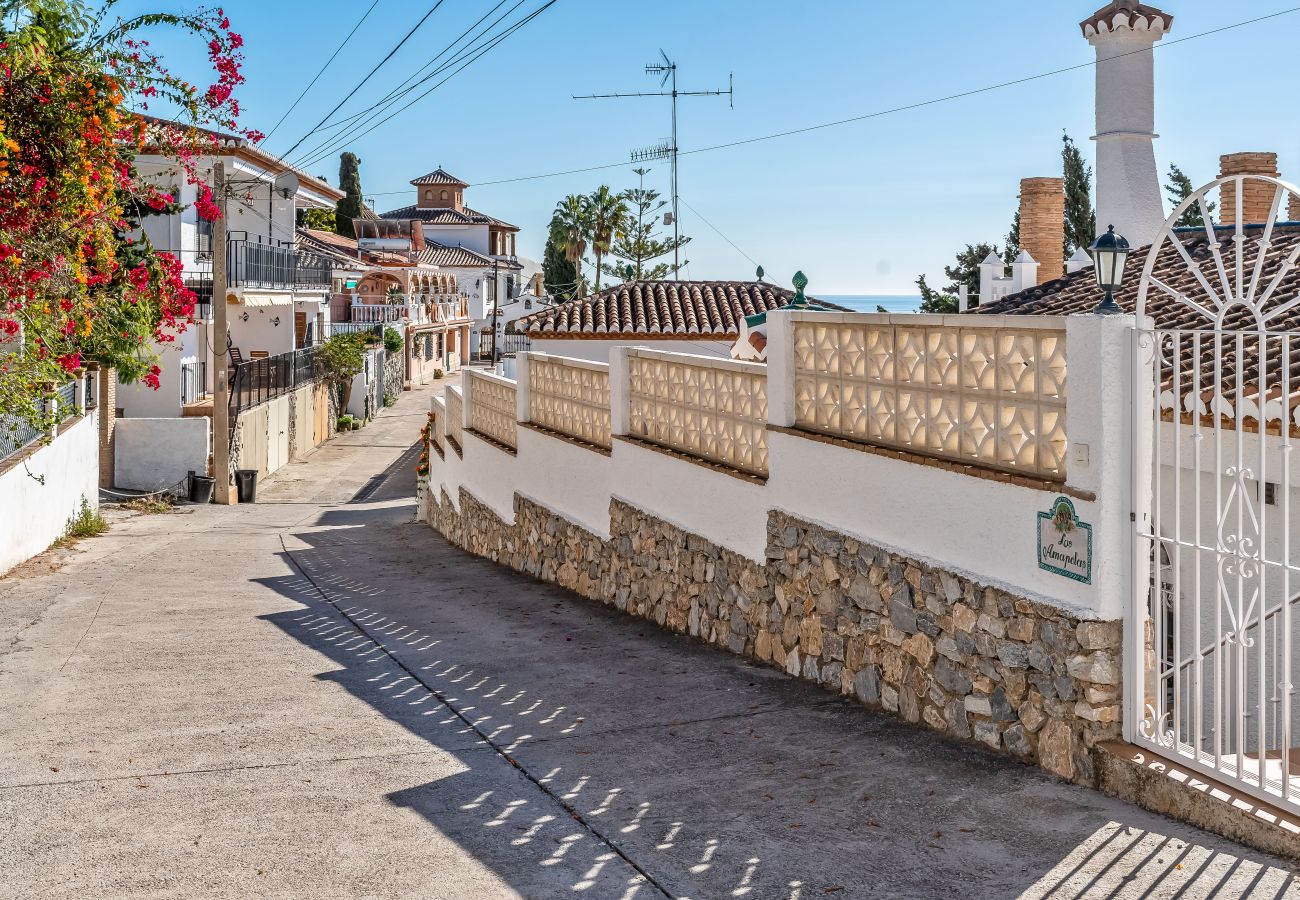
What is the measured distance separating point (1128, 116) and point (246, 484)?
19399 millimetres

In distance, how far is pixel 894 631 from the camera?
293 inches

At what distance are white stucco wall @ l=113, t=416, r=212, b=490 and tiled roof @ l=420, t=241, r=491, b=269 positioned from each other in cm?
5424

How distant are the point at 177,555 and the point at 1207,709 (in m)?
13.3

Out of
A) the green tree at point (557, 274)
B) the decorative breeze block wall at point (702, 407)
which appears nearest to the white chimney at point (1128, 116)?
the decorative breeze block wall at point (702, 407)

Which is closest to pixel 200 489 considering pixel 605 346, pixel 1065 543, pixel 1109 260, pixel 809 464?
pixel 605 346

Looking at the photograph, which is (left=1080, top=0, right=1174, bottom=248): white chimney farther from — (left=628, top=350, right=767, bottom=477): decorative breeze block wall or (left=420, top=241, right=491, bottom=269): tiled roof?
(left=420, top=241, right=491, bottom=269): tiled roof

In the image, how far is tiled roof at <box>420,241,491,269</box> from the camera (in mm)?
83594

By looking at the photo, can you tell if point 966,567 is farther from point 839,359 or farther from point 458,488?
point 458,488

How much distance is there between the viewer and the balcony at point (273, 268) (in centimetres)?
3506

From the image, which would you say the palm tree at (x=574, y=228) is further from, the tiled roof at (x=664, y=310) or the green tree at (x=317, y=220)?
the tiled roof at (x=664, y=310)

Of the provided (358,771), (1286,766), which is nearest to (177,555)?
(358,771)

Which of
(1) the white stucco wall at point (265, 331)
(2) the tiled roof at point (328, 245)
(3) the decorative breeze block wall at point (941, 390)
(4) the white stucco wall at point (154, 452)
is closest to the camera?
(3) the decorative breeze block wall at point (941, 390)

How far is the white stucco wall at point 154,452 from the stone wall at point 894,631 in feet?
63.7

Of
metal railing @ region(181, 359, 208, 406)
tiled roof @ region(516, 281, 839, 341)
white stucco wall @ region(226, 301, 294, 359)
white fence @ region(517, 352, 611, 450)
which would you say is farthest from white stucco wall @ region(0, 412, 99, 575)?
white stucco wall @ region(226, 301, 294, 359)
